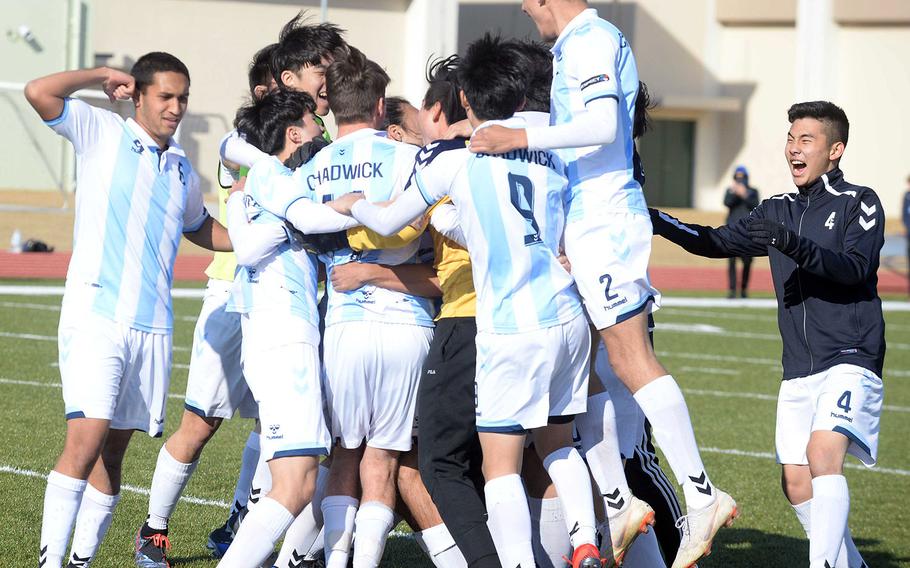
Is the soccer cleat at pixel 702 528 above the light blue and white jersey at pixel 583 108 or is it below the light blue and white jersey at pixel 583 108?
below

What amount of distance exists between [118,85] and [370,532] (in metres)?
2.04

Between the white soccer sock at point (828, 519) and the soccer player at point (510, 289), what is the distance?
3.44ft

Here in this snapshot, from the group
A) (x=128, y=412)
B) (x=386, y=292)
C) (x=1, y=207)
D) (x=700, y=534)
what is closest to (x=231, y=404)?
(x=128, y=412)

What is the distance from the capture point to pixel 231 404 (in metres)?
5.59

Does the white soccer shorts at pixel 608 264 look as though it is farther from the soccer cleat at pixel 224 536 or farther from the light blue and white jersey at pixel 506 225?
the soccer cleat at pixel 224 536

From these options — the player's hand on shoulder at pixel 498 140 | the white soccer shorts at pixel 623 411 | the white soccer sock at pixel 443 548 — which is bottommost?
the white soccer sock at pixel 443 548

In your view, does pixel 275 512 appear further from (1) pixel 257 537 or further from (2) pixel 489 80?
(2) pixel 489 80

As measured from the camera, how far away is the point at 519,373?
447cm

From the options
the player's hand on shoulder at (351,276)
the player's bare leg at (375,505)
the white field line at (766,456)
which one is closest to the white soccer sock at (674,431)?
the player's bare leg at (375,505)

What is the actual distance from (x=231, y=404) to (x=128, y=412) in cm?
74

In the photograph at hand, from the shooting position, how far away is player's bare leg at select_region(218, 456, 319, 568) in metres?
4.42

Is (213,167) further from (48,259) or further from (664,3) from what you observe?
(664,3)

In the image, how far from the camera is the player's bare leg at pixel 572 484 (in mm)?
4480

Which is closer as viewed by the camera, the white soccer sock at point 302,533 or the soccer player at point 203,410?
the white soccer sock at point 302,533
